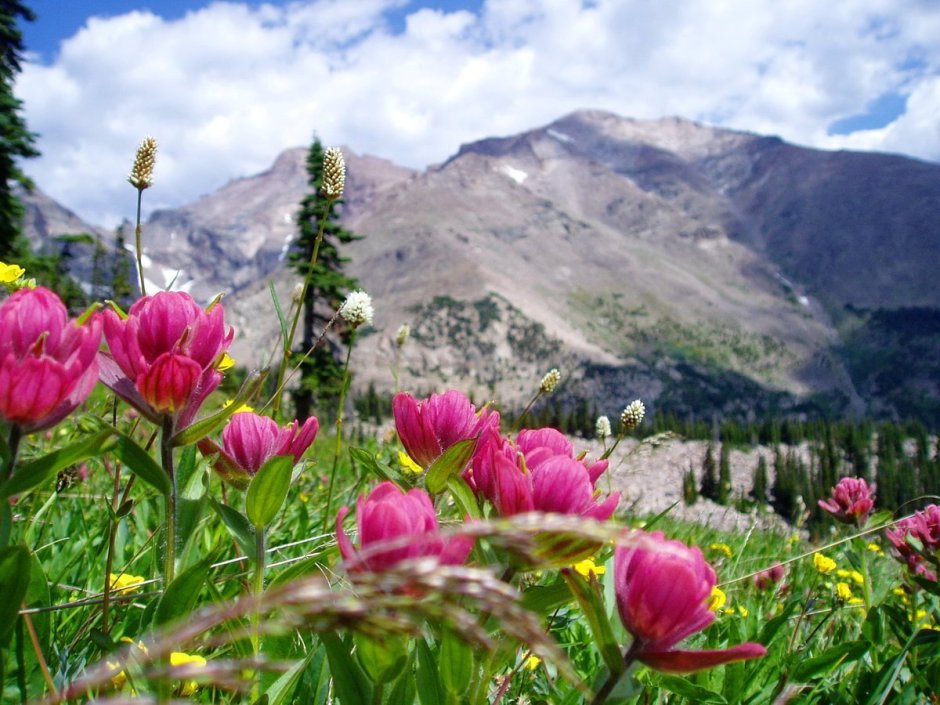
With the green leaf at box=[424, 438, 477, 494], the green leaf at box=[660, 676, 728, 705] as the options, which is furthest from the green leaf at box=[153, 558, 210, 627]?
the green leaf at box=[660, 676, 728, 705]

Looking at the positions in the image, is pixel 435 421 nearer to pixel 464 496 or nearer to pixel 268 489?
pixel 464 496

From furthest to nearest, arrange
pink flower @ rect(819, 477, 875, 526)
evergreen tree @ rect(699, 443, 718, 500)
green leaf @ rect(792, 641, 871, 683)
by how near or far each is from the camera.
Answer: evergreen tree @ rect(699, 443, 718, 500) < pink flower @ rect(819, 477, 875, 526) < green leaf @ rect(792, 641, 871, 683)

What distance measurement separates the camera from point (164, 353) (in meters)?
1.21

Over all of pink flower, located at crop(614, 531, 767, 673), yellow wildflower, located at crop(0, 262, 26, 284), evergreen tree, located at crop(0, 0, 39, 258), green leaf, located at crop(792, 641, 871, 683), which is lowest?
green leaf, located at crop(792, 641, 871, 683)

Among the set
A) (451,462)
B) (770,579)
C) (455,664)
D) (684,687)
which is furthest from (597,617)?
(770,579)

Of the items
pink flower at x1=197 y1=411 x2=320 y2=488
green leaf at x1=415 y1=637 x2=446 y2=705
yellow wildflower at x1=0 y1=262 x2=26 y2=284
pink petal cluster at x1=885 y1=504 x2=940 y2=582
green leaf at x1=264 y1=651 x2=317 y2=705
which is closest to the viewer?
green leaf at x1=415 y1=637 x2=446 y2=705

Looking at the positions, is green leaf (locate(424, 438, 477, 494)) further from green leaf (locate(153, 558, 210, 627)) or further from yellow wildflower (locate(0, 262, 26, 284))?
yellow wildflower (locate(0, 262, 26, 284))

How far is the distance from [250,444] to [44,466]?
56cm

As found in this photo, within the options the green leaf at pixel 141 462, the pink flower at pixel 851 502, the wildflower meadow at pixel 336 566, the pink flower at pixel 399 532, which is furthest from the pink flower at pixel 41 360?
the pink flower at pixel 851 502

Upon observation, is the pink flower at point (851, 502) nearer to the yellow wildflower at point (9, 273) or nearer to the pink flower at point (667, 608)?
the pink flower at point (667, 608)

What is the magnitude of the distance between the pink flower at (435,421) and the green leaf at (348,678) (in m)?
0.58

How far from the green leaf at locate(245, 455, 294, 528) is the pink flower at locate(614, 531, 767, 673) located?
0.67 metres

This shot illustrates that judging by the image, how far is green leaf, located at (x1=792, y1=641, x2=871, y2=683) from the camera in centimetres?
200

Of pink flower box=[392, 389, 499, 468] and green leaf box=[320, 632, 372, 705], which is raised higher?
→ pink flower box=[392, 389, 499, 468]
